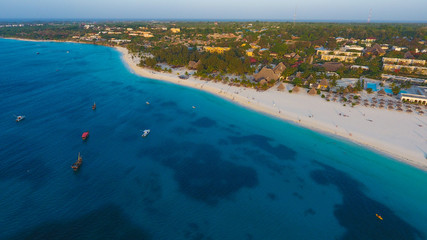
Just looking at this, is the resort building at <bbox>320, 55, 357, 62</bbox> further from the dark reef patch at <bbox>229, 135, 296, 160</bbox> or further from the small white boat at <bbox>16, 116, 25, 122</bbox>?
the small white boat at <bbox>16, 116, 25, 122</bbox>

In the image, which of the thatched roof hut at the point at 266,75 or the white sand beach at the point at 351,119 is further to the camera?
the thatched roof hut at the point at 266,75

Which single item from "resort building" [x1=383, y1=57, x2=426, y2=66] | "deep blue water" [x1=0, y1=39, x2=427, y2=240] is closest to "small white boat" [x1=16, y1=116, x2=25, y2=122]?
"deep blue water" [x1=0, y1=39, x2=427, y2=240]

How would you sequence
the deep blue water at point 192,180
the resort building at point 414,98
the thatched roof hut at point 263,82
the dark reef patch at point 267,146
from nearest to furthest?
the deep blue water at point 192,180 → the dark reef patch at point 267,146 → the resort building at point 414,98 → the thatched roof hut at point 263,82

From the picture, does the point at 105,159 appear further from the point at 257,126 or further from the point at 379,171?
the point at 379,171

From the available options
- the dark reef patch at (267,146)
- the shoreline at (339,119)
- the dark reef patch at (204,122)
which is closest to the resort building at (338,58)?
the shoreline at (339,119)

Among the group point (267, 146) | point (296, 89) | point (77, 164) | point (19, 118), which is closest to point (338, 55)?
point (296, 89)

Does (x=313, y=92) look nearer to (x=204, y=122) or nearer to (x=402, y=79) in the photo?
(x=204, y=122)

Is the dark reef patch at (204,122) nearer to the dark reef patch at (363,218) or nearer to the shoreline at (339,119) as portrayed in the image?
the shoreline at (339,119)
